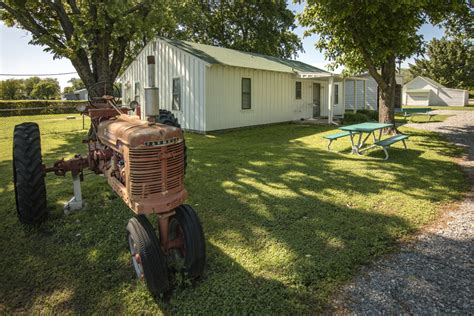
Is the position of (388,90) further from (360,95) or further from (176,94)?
(360,95)

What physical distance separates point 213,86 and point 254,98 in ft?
8.74

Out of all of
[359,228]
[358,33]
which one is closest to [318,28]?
[358,33]

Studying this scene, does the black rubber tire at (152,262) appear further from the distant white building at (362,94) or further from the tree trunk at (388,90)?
the distant white building at (362,94)

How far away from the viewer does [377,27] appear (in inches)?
383

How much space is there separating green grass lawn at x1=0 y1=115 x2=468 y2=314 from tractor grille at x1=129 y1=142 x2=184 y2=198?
917mm

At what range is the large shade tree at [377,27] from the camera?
931 cm

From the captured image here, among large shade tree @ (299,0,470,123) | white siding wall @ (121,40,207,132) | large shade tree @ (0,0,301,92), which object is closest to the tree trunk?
large shade tree @ (299,0,470,123)

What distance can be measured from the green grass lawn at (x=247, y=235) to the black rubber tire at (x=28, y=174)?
0.88ft

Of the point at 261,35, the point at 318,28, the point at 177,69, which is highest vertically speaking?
the point at 261,35

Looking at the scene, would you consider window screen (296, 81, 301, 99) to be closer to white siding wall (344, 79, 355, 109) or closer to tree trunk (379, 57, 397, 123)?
tree trunk (379, 57, 397, 123)

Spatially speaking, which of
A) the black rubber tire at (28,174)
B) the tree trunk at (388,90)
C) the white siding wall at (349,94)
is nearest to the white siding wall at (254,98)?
the tree trunk at (388,90)

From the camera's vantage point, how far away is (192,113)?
Result: 13336mm

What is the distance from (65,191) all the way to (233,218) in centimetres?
308

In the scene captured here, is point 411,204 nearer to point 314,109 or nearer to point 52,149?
point 52,149
